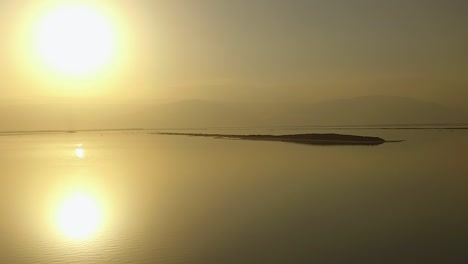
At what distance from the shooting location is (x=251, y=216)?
16000 millimetres

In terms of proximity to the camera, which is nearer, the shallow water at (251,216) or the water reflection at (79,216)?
the shallow water at (251,216)

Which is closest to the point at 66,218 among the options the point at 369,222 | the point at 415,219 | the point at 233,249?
the point at 233,249

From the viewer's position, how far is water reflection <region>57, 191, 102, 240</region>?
14.6 metres

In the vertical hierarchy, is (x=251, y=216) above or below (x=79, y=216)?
below

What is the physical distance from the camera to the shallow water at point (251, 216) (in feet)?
38.7

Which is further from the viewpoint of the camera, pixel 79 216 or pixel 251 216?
pixel 79 216

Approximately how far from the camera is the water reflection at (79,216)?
1461cm

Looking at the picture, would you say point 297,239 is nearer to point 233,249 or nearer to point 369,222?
point 233,249

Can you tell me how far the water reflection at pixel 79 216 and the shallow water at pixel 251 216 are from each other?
0.85 ft

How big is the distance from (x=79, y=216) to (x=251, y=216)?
5.86 meters

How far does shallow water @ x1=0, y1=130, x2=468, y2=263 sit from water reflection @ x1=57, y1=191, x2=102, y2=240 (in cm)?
26

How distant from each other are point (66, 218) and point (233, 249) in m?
7.28

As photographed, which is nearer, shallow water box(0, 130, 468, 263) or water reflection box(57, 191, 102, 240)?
shallow water box(0, 130, 468, 263)

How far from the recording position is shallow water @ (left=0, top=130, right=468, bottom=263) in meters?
11.8
